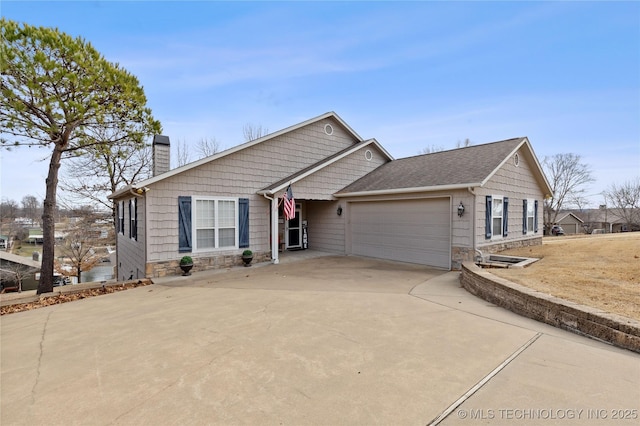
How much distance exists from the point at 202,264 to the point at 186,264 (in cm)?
73

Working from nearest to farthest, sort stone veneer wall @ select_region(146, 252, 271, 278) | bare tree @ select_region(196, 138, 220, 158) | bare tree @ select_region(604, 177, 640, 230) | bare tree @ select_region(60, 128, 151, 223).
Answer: stone veneer wall @ select_region(146, 252, 271, 278), bare tree @ select_region(60, 128, 151, 223), bare tree @ select_region(196, 138, 220, 158), bare tree @ select_region(604, 177, 640, 230)

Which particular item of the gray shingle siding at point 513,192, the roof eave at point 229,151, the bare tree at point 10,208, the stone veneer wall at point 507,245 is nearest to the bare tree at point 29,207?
the bare tree at point 10,208

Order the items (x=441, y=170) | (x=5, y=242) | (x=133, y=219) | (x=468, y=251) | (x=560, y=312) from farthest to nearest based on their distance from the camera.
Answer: (x=5, y=242)
(x=441, y=170)
(x=133, y=219)
(x=468, y=251)
(x=560, y=312)

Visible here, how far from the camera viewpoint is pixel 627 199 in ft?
137

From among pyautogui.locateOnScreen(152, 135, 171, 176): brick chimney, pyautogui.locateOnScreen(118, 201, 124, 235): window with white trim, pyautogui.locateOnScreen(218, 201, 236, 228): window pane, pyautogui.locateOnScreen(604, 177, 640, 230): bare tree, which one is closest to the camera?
pyautogui.locateOnScreen(152, 135, 171, 176): brick chimney

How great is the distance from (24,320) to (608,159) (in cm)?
4770

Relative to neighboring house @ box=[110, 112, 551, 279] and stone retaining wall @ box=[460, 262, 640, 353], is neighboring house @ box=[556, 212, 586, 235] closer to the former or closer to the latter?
neighboring house @ box=[110, 112, 551, 279]

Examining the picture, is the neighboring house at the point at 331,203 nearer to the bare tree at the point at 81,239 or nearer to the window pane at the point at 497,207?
the window pane at the point at 497,207

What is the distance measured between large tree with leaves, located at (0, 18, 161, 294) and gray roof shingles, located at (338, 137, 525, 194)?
8200 millimetres

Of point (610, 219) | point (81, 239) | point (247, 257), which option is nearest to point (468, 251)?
point (247, 257)

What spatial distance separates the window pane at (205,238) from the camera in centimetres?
975

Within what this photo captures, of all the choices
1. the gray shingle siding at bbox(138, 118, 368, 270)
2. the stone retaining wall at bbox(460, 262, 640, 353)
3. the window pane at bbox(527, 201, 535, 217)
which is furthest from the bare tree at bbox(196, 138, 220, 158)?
the stone retaining wall at bbox(460, 262, 640, 353)

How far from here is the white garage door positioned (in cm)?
1005

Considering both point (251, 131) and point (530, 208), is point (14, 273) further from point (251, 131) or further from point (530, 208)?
point (530, 208)
